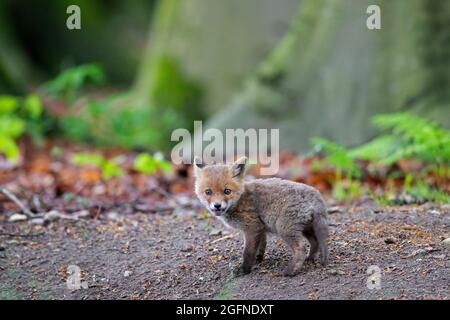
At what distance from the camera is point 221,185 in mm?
6262

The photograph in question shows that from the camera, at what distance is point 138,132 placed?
15203mm

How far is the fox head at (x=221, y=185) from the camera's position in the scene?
6197 mm

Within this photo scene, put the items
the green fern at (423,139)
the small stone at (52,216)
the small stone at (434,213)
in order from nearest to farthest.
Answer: the small stone at (434,213), the small stone at (52,216), the green fern at (423,139)

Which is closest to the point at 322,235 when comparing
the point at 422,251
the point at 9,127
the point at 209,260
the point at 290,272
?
the point at 290,272

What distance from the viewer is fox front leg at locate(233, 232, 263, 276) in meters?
5.98

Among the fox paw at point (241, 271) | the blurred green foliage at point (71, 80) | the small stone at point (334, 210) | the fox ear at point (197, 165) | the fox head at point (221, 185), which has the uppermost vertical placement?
the blurred green foliage at point (71, 80)

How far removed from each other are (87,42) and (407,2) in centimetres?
1569

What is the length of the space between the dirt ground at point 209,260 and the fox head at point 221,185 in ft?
1.87

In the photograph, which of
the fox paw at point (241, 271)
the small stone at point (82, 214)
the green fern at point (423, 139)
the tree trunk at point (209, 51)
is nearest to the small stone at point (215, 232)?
the fox paw at point (241, 271)

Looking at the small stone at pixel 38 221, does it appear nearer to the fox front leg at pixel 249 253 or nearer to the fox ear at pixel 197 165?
the fox ear at pixel 197 165

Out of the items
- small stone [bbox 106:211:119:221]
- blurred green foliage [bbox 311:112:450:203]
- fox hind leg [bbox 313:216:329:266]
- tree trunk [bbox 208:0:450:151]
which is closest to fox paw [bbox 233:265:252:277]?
fox hind leg [bbox 313:216:329:266]

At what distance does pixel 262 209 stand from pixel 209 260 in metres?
0.71

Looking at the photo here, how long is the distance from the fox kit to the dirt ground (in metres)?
0.20

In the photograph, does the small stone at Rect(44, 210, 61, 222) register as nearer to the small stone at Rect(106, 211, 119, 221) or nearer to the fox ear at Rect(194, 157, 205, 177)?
the small stone at Rect(106, 211, 119, 221)
